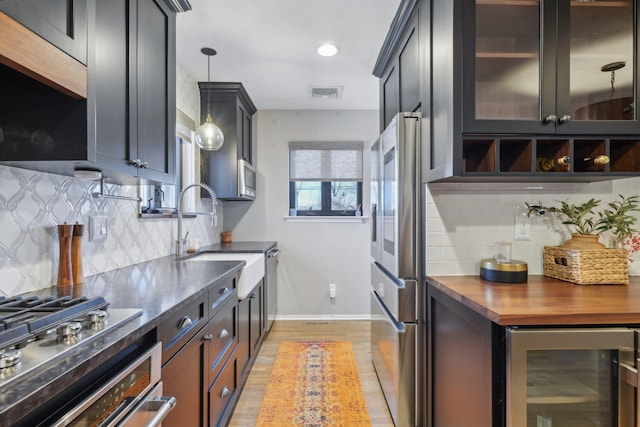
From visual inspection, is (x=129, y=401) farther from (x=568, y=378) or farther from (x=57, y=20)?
(x=568, y=378)

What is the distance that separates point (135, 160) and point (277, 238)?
8.36 ft

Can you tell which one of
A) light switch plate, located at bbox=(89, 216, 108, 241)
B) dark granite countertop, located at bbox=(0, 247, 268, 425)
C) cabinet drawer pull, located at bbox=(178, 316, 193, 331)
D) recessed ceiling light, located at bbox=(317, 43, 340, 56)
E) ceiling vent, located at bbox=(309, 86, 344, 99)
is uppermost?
recessed ceiling light, located at bbox=(317, 43, 340, 56)

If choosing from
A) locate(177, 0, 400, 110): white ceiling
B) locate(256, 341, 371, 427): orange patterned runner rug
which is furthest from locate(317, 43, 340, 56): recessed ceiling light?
locate(256, 341, 371, 427): orange patterned runner rug

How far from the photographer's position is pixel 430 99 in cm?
165

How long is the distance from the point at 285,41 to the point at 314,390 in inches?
104

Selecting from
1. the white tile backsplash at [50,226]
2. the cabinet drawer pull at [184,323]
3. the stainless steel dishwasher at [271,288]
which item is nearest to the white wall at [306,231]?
the stainless steel dishwasher at [271,288]

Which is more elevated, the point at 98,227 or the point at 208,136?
the point at 208,136

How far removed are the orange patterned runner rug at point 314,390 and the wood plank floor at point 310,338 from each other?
5 cm

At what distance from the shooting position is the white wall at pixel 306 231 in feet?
12.7

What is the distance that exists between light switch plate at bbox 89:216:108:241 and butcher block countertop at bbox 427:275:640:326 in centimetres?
181

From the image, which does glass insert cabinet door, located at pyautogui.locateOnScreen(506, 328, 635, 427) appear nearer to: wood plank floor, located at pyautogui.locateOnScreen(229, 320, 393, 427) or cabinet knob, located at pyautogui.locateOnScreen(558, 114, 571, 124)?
cabinet knob, located at pyautogui.locateOnScreen(558, 114, 571, 124)

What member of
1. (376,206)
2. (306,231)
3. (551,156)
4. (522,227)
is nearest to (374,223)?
(376,206)

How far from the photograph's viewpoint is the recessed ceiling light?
249cm

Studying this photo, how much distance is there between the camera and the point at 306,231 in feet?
12.8
